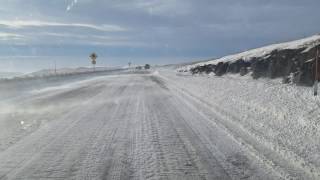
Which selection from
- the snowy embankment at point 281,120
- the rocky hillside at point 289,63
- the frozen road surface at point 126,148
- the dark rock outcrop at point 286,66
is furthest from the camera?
the rocky hillside at point 289,63

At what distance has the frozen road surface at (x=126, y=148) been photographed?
22.3 feet

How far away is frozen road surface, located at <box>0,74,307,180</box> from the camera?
22.3 ft

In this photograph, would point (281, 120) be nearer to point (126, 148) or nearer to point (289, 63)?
point (126, 148)

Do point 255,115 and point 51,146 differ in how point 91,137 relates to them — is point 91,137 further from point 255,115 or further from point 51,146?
point 255,115

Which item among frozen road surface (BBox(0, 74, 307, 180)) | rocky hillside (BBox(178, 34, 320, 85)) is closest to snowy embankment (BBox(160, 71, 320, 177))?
frozen road surface (BBox(0, 74, 307, 180))

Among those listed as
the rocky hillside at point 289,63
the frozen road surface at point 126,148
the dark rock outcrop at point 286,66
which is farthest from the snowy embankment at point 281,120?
the rocky hillside at point 289,63

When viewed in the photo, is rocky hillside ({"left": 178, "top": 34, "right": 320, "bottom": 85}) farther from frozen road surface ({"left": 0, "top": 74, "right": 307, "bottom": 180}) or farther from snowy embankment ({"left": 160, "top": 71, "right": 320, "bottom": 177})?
frozen road surface ({"left": 0, "top": 74, "right": 307, "bottom": 180})

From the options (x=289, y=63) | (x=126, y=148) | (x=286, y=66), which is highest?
(x=289, y=63)

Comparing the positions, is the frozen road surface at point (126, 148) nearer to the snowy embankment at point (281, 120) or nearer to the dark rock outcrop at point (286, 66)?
the snowy embankment at point (281, 120)

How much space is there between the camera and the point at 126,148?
28.2 ft

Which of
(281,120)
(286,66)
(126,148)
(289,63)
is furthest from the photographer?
(286,66)

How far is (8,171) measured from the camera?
6.93 meters

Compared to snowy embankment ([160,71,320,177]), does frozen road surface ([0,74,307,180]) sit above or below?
below

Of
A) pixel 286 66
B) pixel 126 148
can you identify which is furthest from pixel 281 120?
pixel 286 66
